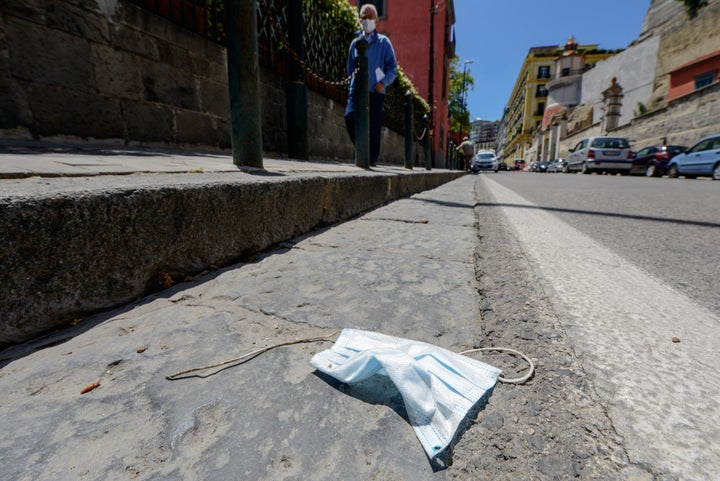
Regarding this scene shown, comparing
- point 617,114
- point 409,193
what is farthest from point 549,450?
point 617,114

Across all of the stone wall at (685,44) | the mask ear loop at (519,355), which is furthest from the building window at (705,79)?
the mask ear loop at (519,355)

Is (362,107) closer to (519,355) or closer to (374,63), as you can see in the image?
(374,63)

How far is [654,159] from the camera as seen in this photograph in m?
14.8

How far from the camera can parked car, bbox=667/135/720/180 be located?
11.0 m

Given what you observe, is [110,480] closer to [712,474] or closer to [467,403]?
[467,403]

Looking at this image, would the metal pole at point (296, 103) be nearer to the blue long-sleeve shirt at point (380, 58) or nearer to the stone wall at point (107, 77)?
the blue long-sleeve shirt at point (380, 58)

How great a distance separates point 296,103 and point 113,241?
13.7 feet

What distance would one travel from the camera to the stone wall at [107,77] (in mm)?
2314

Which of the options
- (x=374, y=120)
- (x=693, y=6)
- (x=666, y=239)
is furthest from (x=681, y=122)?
(x=666, y=239)

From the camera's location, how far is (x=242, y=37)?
193 centimetres

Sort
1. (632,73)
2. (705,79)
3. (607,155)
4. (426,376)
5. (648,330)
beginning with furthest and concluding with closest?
(632,73) → (705,79) → (607,155) → (648,330) → (426,376)

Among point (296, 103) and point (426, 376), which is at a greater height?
point (296, 103)

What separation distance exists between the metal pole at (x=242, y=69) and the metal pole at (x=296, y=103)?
109 inches

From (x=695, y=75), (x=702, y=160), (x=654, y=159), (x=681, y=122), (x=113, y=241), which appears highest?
(x=695, y=75)
